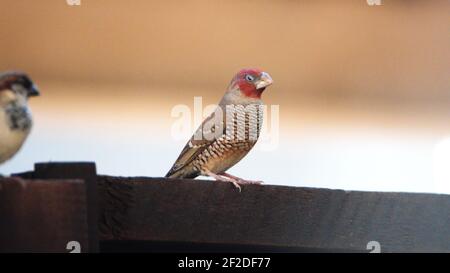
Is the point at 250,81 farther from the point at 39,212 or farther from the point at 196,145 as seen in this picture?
the point at 39,212

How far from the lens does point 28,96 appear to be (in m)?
2.30

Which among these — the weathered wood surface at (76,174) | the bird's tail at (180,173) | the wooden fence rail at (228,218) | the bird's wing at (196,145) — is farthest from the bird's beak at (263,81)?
the weathered wood surface at (76,174)

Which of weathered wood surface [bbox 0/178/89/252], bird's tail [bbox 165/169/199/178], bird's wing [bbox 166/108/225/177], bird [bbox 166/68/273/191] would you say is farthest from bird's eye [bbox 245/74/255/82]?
weathered wood surface [bbox 0/178/89/252]

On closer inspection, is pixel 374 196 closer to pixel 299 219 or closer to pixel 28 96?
pixel 299 219

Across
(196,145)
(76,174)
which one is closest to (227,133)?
(196,145)

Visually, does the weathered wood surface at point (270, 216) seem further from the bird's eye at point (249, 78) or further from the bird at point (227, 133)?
the bird's eye at point (249, 78)

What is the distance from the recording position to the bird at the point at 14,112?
7.19 ft

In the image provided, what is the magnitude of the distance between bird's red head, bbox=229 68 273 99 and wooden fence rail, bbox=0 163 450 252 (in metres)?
1.27

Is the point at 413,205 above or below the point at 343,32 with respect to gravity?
below

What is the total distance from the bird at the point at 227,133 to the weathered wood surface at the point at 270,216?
106 centimetres
